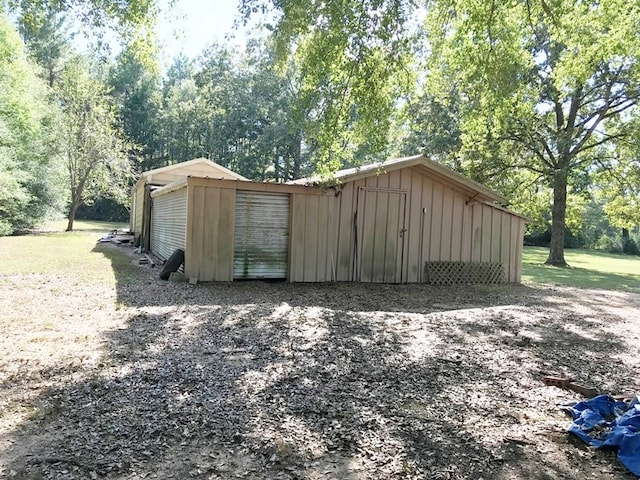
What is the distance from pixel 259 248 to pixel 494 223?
19.5 ft

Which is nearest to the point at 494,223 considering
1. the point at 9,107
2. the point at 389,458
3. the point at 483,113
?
the point at 483,113

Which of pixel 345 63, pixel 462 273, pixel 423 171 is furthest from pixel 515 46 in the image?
pixel 462 273

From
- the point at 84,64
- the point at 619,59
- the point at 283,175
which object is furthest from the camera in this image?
the point at 283,175

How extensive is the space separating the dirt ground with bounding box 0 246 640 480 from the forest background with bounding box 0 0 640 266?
4.13 m

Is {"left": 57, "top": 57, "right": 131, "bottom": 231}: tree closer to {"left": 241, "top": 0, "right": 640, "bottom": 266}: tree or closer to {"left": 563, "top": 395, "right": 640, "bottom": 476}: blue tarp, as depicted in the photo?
{"left": 241, "top": 0, "right": 640, "bottom": 266}: tree

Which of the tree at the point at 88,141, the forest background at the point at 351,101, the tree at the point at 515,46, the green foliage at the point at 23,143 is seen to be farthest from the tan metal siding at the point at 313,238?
the tree at the point at 88,141

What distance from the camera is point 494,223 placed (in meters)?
11.2

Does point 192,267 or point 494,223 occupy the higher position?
point 494,223

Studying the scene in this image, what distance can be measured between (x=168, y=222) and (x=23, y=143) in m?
10.5

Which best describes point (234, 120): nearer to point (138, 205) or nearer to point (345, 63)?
point (138, 205)

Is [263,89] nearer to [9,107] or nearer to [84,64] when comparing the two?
[84,64]

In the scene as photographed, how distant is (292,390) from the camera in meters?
3.36

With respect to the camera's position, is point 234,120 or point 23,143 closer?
point 23,143

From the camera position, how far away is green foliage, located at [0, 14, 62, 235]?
15.7 meters
